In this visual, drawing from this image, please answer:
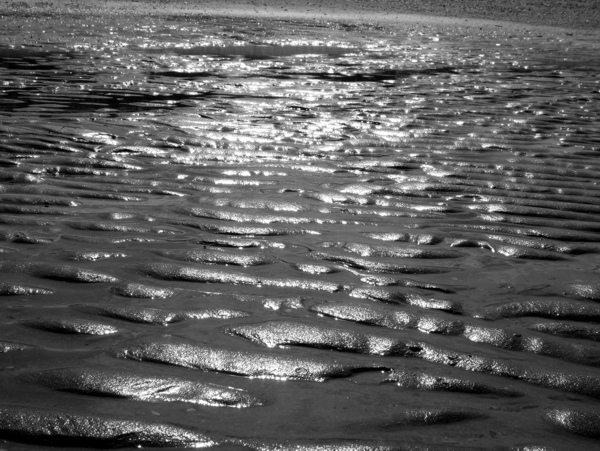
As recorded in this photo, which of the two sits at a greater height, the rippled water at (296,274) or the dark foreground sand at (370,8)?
the dark foreground sand at (370,8)

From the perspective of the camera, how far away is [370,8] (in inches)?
1189

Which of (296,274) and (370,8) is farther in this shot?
A: (370,8)

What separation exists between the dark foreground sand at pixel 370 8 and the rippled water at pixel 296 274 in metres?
17.1

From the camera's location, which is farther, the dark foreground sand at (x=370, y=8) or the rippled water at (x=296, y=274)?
the dark foreground sand at (x=370, y=8)

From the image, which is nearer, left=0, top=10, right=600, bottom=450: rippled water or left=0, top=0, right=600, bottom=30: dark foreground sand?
left=0, top=10, right=600, bottom=450: rippled water

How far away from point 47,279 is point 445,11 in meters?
28.9

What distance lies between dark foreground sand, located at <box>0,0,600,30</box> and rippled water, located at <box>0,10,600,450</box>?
1707 centimetres

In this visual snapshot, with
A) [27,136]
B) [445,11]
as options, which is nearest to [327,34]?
[445,11]

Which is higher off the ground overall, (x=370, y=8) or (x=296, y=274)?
(x=370, y=8)

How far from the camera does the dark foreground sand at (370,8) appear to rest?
24.5 metres

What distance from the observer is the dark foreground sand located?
80.3 feet

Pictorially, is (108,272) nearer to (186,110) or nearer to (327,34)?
(186,110)

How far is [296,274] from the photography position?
3.65 meters

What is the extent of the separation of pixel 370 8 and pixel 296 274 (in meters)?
28.3
